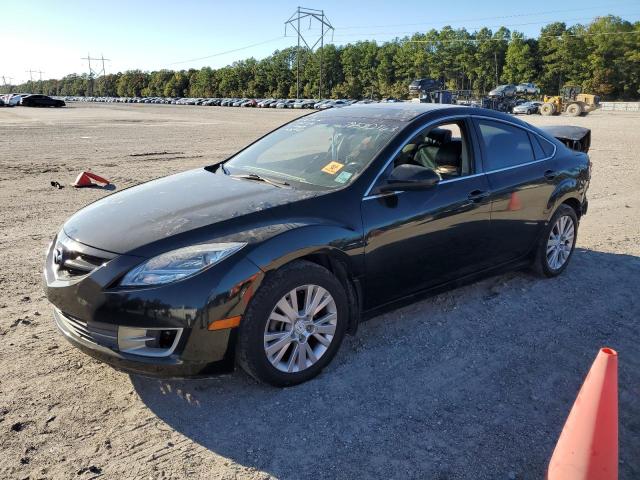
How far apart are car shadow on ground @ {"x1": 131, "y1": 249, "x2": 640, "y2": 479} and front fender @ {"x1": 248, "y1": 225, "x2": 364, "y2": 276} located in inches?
29.4

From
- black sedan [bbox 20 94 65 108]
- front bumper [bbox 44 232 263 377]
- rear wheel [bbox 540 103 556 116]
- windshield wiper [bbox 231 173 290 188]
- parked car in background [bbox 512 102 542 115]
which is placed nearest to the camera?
front bumper [bbox 44 232 263 377]

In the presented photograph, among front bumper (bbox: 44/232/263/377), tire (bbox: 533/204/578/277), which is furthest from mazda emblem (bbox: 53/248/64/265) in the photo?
tire (bbox: 533/204/578/277)

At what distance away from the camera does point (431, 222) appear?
387 cm

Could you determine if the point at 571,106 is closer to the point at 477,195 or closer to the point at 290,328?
the point at 477,195

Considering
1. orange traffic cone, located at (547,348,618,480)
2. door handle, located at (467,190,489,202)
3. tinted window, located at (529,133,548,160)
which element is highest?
tinted window, located at (529,133,548,160)

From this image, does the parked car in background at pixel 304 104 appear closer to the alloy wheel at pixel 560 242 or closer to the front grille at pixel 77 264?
the alloy wheel at pixel 560 242

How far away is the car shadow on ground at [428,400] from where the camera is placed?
8.81 ft

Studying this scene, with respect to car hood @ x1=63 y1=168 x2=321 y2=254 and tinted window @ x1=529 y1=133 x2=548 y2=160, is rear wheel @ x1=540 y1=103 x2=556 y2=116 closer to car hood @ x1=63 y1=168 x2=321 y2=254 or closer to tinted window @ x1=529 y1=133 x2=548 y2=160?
tinted window @ x1=529 y1=133 x2=548 y2=160

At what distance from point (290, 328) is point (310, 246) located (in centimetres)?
50

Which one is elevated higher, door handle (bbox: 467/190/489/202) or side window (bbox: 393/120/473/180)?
side window (bbox: 393/120/473/180)

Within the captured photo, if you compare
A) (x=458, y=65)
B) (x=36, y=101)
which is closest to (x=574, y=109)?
(x=36, y=101)

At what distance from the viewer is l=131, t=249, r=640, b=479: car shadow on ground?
2.69m

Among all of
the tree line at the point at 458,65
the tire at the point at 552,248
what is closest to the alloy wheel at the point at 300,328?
the tire at the point at 552,248

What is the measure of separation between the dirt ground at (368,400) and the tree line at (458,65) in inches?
3389
